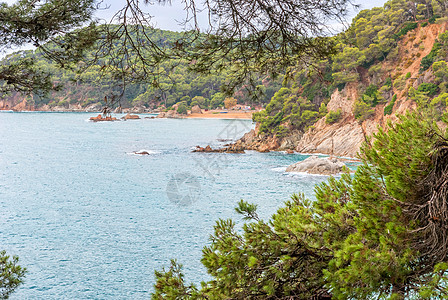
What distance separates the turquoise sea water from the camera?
14.5 metres

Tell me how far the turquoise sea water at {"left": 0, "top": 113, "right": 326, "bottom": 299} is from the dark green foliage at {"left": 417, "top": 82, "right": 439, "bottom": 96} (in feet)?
31.6

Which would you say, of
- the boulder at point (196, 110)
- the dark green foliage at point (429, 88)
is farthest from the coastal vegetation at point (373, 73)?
the boulder at point (196, 110)

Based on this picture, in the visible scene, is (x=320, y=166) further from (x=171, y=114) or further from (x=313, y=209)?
(x=171, y=114)

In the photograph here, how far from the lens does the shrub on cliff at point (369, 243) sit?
306 centimetres

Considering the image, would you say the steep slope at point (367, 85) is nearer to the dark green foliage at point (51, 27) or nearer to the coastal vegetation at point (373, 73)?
the coastal vegetation at point (373, 73)

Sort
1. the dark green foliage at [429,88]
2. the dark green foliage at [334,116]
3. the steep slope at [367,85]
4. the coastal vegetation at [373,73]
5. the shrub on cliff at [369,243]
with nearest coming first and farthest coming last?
1. the shrub on cliff at [369,243]
2. the dark green foliage at [429,88]
3. the coastal vegetation at [373,73]
4. the steep slope at [367,85]
5. the dark green foliage at [334,116]

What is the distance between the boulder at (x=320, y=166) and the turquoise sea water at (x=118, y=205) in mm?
916

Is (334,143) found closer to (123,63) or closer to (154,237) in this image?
(154,237)

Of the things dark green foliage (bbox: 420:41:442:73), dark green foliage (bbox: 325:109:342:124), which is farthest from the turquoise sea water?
dark green foliage (bbox: 420:41:442:73)

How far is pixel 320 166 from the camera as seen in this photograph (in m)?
26.8

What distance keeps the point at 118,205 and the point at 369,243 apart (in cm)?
2128

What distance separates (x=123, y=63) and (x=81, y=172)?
98.4 ft

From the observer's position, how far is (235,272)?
3760mm

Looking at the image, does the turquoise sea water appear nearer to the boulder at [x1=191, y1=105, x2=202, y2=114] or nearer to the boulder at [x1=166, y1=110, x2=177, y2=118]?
the boulder at [x1=191, y1=105, x2=202, y2=114]
